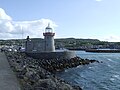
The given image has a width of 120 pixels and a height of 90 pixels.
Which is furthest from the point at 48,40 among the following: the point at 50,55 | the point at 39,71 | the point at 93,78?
the point at 39,71

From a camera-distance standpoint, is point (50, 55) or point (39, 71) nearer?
point (39, 71)

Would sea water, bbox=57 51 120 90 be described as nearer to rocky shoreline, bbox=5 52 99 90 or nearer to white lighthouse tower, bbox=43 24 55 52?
rocky shoreline, bbox=5 52 99 90

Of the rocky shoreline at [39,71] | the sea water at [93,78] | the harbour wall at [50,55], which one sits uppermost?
the harbour wall at [50,55]

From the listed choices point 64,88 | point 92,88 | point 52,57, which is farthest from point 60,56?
point 64,88

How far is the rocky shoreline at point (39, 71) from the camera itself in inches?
557

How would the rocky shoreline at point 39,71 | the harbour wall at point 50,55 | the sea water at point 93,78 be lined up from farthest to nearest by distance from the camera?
1. the harbour wall at point 50,55
2. the sea water at point 93,78
3. the rocky shoreline at point 39,71

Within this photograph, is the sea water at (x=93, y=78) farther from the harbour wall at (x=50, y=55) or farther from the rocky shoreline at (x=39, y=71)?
the harbour wall at (x=50, y=55)

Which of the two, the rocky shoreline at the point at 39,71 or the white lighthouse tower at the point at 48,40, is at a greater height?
the white lighthouse tower at the point at 48,40

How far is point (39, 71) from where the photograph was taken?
23266 millimetres

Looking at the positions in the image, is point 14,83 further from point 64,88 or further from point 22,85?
point 64,88

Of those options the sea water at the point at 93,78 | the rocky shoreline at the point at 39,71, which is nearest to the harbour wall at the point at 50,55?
the rocky shoreline at the point at 39,71

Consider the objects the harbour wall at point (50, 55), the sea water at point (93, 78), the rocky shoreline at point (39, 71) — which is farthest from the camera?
the harbour wall at point (50, 55)

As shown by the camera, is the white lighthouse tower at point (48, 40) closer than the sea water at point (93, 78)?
No

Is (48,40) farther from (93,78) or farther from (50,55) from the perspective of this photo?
(93,78)
